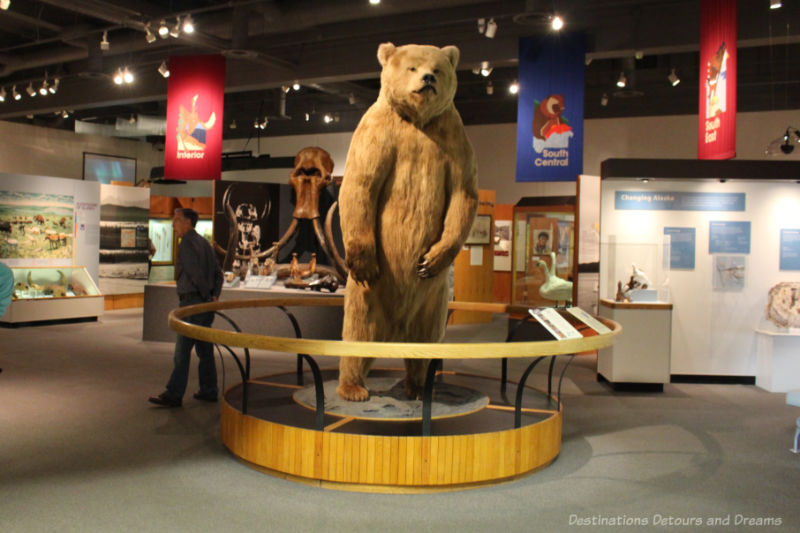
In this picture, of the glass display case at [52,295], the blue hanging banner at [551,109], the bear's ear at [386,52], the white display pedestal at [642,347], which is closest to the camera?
the bear's ear at [386,52]

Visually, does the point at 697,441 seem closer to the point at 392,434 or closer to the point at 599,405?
the point at 599,405

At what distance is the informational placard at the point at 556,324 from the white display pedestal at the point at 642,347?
8.48 feet

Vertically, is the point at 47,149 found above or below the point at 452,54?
above

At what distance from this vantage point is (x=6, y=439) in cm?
407

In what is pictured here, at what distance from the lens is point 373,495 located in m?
3.22

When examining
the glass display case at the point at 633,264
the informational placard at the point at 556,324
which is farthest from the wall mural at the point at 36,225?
the informational placard at the point at 556,324

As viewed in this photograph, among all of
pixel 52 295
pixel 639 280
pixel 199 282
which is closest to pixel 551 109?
pixel 639 280

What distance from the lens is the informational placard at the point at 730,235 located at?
6625 millimetres

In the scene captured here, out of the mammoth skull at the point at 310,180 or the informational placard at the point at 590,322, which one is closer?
the informational placard at the point at 590,322

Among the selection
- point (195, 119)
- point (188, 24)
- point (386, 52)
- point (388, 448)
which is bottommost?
point (388, 448)

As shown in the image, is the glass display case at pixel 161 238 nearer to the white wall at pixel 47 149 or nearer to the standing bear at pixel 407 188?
the white wall at pixel 47 149

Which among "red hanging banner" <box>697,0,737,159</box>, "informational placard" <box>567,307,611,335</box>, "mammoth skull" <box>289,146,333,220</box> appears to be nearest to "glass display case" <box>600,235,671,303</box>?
"red hanging banner" <box>697,0,737,159</box>

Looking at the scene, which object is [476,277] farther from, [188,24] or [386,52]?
[386,52]

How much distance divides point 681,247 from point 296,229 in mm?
5062
